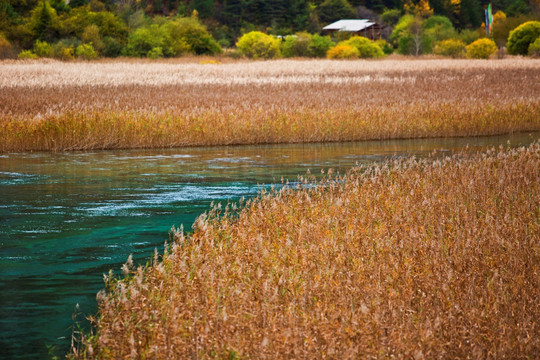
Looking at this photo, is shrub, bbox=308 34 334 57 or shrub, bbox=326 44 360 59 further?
shrub, bbox=308 34 334 57

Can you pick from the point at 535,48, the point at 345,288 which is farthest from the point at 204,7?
the point at 345,288

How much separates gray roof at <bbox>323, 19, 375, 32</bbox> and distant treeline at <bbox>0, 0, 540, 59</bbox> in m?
2.18

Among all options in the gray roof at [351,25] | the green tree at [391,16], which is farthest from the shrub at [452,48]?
the green tree at [391,16]

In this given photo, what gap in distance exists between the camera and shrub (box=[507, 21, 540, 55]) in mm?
58938

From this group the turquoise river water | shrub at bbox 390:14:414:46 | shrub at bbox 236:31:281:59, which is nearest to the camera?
the turquoise river water

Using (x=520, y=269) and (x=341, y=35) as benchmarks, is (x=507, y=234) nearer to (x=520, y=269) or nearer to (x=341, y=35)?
(x=520, y=269)

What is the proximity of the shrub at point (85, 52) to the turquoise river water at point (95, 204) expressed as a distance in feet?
123

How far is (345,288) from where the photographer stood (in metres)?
6.02

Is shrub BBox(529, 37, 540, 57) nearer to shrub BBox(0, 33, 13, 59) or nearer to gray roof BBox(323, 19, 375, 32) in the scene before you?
gray roof BBox(323, 19, 375, 32)

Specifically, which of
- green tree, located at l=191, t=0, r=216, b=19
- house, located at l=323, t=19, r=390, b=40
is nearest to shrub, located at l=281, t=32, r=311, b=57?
house, located at l=323, t=19, r=390, b=40

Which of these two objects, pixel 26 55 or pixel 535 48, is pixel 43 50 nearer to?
pixel 26 55

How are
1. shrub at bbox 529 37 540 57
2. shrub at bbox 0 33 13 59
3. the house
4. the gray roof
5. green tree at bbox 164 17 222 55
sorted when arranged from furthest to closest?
1. the house
2. the gray roof
3. green tree at bbox 164 17 222 55
4. shrub at bbox 529 37 540 57
5. shrub at bbox 0 33 13 59

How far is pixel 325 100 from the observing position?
938 inches

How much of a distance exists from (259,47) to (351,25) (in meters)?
25.5
